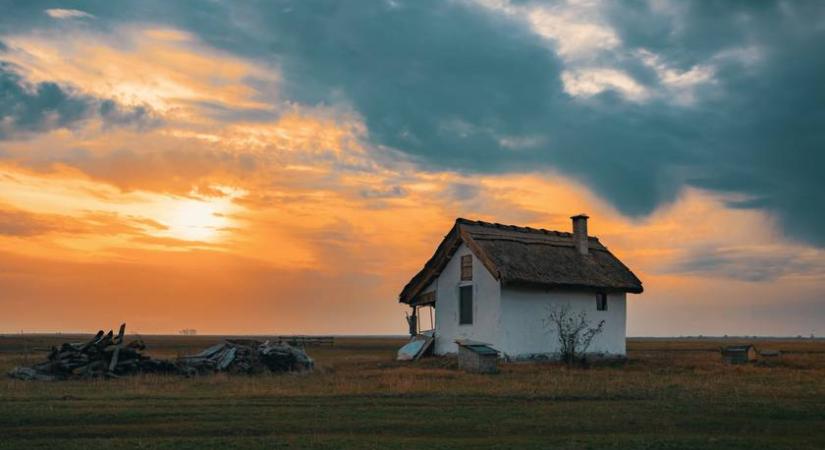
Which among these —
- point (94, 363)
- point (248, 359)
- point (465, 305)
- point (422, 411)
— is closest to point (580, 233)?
point (465, 305)

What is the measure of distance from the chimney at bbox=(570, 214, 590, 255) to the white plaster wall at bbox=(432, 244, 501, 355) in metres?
6.68

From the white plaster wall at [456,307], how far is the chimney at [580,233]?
6.68 meters

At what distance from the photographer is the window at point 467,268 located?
3547cm

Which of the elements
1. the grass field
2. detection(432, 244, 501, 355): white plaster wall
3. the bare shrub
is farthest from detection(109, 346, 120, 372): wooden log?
the bare shrub

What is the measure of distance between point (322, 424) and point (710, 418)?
7440 mm

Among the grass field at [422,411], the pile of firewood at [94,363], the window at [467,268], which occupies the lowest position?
the grass field at [422,411]

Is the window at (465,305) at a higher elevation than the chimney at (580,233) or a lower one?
lower

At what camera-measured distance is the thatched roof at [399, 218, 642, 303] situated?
34125 mm

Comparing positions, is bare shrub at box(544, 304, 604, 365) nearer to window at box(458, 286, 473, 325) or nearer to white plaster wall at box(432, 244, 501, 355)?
white plaster wall at box(432, 244, 501, 355)

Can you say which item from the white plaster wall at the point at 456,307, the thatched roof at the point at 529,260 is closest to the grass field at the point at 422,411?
the white plaster wall at the point at 456,307

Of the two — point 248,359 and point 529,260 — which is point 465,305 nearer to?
point 529,260

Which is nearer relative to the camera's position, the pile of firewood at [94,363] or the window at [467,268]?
the pile of firewood at [94,363]

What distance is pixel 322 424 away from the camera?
14867 mm

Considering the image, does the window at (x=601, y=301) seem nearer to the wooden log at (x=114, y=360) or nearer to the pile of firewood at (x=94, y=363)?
the pile of firewood at (x=94, y=363)
